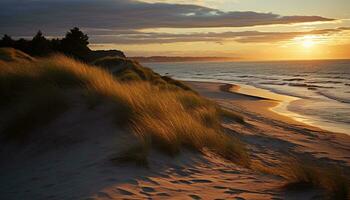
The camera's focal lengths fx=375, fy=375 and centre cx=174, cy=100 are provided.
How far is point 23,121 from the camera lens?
282 inches

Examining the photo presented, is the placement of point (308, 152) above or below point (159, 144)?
below

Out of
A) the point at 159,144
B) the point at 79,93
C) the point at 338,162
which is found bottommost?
the point at 338,162

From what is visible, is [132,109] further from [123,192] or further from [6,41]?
[6,41]

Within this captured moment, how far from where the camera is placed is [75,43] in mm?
35094

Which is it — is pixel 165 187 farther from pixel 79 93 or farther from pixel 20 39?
pixel 20 39

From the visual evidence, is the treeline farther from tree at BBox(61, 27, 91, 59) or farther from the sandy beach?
the sandy beach

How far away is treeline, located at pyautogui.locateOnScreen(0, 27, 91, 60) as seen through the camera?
32031mm

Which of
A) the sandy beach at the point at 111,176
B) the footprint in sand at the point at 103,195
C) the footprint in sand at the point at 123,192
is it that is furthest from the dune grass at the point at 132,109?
the footprint in sand at the point at 103,195

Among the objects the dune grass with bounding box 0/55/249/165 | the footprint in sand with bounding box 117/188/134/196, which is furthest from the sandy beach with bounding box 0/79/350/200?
the dune grass with bounding box 0/55/249/165

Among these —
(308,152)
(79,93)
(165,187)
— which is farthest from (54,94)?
(308,152)

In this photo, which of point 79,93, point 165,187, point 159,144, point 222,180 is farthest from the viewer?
point 79,93

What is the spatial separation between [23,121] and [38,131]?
38 cm

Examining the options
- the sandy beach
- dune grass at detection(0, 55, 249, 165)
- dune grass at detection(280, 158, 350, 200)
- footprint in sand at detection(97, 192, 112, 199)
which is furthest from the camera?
dune grass at detection(0, 55, 249, 165)

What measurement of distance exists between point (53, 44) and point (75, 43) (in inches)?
107
